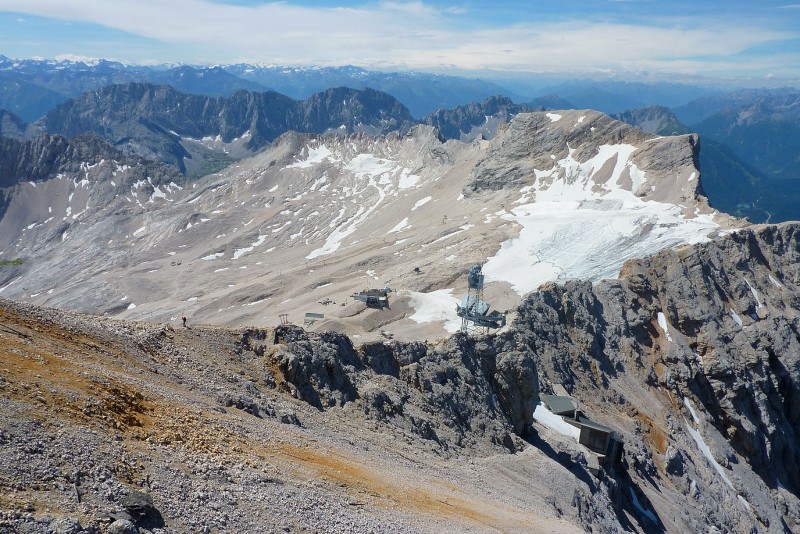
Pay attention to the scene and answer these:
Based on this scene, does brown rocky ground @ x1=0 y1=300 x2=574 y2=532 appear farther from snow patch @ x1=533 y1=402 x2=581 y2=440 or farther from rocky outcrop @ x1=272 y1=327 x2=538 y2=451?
snow patch @ x1=533 y1=402 x2=581 y2=440

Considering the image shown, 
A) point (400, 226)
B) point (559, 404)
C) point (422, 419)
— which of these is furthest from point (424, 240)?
point (422, 419)

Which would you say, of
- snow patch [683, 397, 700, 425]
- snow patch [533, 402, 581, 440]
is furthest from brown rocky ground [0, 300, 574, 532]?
snow patch [683, 397, 700, 425]

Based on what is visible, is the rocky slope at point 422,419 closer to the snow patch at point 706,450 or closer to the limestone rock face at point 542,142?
the snow patch at point 706,450

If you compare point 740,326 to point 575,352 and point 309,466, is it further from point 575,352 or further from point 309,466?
point 309,466

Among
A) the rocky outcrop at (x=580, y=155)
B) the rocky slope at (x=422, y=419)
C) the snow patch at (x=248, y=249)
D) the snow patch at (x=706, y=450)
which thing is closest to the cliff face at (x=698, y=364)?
the snow patch at (x=706, y=450)

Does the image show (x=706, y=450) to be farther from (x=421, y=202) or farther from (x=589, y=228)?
(x=421, y=202)

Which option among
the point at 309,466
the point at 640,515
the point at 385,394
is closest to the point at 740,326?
the point at 640,515
